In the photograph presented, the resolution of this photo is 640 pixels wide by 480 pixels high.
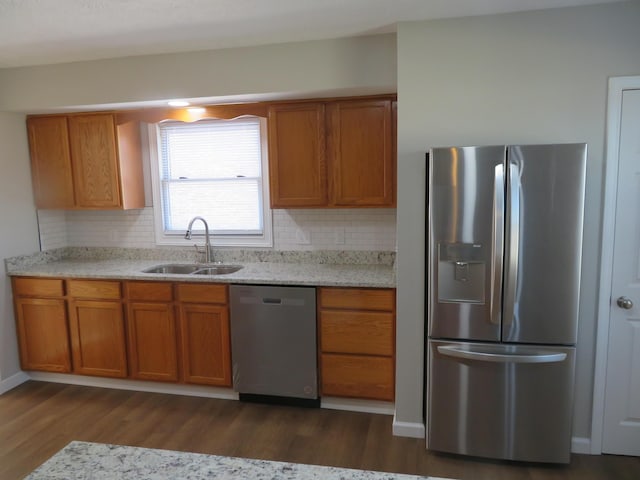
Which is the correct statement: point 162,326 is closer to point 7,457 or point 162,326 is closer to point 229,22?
point 7,457

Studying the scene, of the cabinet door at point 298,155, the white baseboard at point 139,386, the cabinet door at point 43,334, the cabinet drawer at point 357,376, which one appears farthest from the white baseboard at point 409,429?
the cabinet door at point 43,334

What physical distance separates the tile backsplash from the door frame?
4.64 ft

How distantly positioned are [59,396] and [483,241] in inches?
A: 128

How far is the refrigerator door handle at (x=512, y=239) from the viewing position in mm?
2199

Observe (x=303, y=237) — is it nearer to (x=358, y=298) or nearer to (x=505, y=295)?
(x=358, y=298)

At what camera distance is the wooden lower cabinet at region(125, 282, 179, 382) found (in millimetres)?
3205

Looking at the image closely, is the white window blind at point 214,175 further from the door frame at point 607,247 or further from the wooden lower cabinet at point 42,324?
the door frame at point 607,247

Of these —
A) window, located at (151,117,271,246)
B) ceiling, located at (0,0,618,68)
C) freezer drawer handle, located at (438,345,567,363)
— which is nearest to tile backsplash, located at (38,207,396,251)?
window, located at (151,117,271,246)

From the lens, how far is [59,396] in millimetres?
3334

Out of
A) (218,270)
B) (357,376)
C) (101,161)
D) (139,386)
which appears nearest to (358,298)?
(357,376)

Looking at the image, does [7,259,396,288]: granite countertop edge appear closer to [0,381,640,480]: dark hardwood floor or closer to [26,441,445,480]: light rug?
[0,381,640,480]: dark hardwood floor

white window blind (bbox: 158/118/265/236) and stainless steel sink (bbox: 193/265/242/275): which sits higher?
white window blind (bbox: 158/118/265/236)

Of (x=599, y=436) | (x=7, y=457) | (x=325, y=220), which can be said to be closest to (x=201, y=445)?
(x=7, y=457)

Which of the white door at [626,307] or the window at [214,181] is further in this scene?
the window at [214,181]
